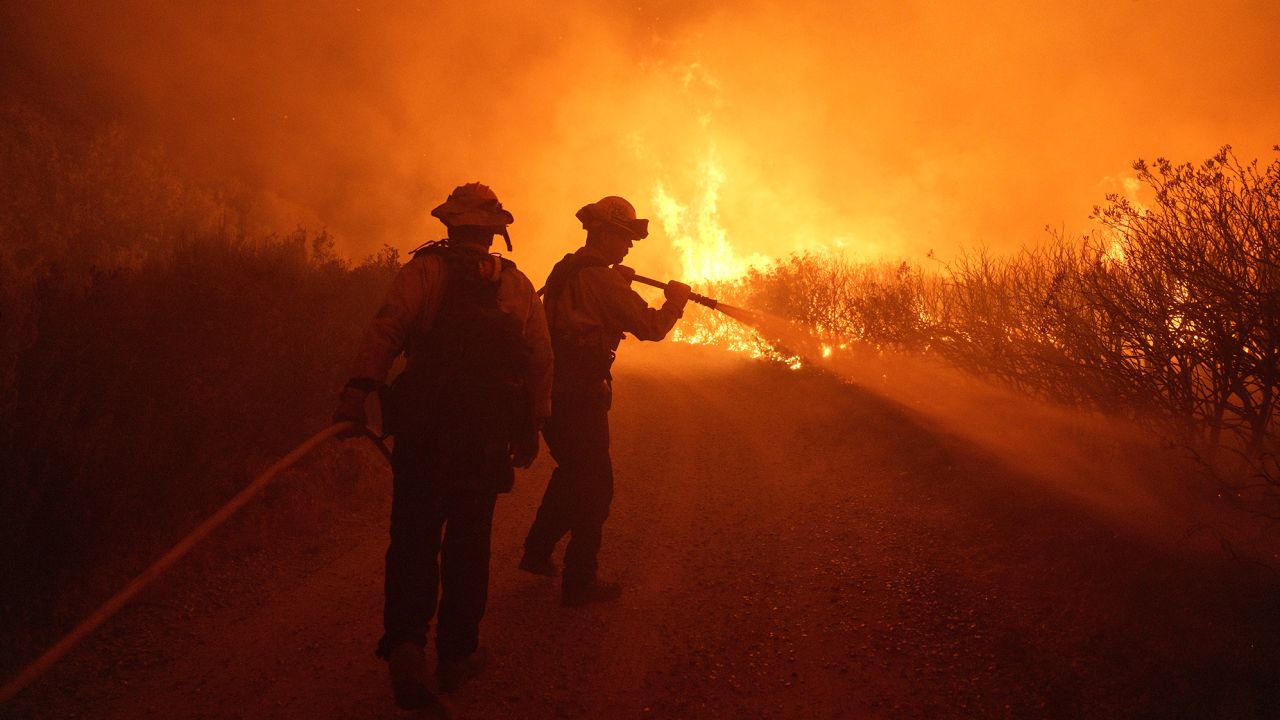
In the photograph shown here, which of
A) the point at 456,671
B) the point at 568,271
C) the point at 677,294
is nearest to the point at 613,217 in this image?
the point at 568,271

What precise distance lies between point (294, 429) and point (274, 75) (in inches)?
914

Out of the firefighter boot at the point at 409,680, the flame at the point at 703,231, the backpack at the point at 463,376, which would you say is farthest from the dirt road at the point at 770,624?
the flame at the point at 703,231

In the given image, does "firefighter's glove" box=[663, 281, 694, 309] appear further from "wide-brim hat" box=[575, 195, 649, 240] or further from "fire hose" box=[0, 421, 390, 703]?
"fire hose" box=[0, 421, 390, 703]

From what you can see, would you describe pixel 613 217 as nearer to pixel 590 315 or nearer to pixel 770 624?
pixel 590 315

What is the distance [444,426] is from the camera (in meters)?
2.95

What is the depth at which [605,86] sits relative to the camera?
45.4m

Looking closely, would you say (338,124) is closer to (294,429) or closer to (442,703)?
(294,429)

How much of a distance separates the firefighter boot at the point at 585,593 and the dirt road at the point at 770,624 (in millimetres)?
90

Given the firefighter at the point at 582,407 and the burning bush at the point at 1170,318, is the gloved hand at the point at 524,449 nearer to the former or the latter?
the firefighter at the point at 582,407

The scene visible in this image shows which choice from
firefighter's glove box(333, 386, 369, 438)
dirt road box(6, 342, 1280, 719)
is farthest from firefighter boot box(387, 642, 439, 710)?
firefighter's glove box(333, 386, 369, 438)

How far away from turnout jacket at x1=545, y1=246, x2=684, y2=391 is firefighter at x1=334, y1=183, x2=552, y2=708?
822mm

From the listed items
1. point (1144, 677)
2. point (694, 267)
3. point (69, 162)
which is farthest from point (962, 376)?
point (694, 267)

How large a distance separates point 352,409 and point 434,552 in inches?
27.9

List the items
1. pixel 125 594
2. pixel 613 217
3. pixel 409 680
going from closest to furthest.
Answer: pixel 125 594 → pixel 409 680 → pixel 613 217
